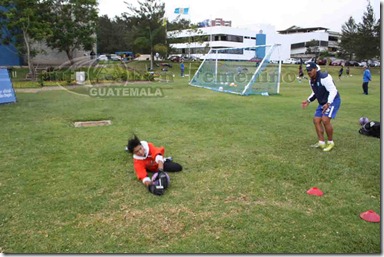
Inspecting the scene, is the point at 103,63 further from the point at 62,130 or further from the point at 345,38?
the point at 345,38

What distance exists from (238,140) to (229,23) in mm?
85174

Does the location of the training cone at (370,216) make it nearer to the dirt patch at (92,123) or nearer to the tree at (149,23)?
the dirt patch at (92,123)

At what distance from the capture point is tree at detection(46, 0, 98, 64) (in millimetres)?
30188

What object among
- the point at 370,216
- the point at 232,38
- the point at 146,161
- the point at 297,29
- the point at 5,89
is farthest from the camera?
the point at 297,29

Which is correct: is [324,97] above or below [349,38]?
below

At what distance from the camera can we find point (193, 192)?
14.7 ft

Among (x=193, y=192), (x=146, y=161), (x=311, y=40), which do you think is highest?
(x=311, y=40)

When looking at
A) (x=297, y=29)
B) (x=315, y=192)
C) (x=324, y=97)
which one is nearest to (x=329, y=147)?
(x=324, y=97)

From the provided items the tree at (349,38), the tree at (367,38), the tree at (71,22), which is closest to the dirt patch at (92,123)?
the tree at (71,22)

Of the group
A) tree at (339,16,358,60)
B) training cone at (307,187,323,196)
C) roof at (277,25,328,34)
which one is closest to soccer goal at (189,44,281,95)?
training cone at (307,187,323,196)

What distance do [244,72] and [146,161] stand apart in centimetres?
1545

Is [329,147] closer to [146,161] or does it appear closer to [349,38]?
[146,161]

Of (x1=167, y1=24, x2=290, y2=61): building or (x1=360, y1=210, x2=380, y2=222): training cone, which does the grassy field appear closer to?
(x1=360, y1=210, x2=380, y2=222): training cone

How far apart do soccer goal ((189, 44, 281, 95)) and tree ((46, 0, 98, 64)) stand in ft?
47.7
